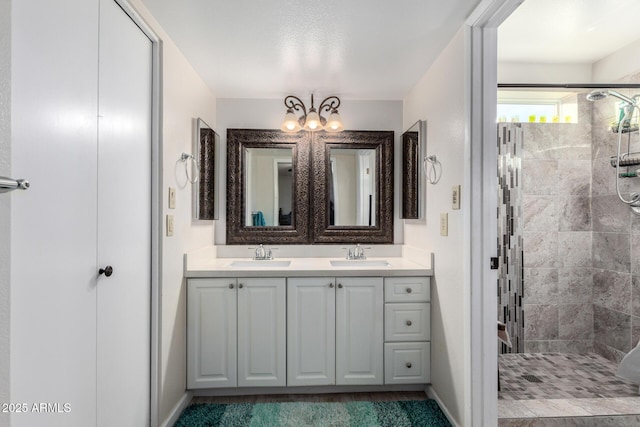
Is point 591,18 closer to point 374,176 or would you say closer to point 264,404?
point 374,176

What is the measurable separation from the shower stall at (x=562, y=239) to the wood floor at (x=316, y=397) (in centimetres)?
88

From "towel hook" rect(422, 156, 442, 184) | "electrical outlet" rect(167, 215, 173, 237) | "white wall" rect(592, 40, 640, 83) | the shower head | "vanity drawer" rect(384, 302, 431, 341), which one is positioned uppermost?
"white wall" rect(592, 40, 640, 83)

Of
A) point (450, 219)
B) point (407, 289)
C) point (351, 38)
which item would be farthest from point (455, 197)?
point (351, 38)

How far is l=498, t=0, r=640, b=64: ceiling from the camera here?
2.06 meters

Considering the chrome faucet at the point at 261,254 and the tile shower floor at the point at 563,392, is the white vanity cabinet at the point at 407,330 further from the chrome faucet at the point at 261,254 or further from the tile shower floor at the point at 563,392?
the chrome faucet at the point at 261,254

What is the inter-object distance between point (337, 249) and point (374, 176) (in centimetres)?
68

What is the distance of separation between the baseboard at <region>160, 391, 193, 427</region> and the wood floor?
0.06 m

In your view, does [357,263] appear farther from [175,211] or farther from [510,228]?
[175,211]

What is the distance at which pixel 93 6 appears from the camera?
1318 millimetres

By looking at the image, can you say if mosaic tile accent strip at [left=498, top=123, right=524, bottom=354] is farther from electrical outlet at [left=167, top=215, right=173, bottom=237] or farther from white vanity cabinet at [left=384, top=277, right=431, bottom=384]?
electrical outlet at [left=167, top=215, right=173, bottom=237]

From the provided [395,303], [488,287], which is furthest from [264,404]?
[488,287]

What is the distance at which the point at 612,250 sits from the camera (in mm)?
2756

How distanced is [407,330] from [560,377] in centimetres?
115
